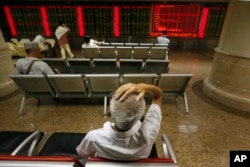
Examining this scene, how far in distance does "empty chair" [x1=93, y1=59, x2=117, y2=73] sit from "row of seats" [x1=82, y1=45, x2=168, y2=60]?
1167 millimetres

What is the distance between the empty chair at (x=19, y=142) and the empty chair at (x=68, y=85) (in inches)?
32.5

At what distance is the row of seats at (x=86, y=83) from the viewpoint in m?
2.18

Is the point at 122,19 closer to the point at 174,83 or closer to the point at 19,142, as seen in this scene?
the point at 174,83

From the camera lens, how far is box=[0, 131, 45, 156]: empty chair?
1.23 m

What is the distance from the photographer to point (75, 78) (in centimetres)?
219

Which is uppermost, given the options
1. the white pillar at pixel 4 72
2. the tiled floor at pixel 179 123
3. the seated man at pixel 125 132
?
the seated man at pixel 125 132

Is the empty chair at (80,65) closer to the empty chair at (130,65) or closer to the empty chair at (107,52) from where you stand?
the empty chair at (130,65)

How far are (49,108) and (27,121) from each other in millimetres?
380

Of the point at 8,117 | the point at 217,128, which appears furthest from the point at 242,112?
the point at 8,117

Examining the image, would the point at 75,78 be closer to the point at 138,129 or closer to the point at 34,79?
the point at 34,79

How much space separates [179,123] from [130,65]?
1.43 m

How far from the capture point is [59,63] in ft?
10.3

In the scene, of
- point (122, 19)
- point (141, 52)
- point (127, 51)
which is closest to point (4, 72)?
point (127, 51)

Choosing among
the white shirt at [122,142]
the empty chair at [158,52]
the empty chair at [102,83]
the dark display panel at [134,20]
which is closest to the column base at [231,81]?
the empty chair at [158,52]
